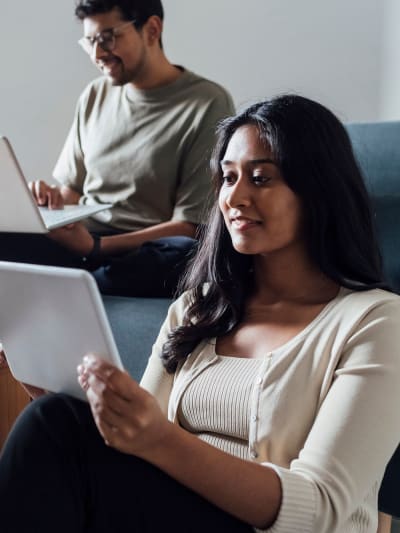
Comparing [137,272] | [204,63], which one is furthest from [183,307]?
[204,63]

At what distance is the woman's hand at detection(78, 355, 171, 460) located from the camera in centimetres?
89

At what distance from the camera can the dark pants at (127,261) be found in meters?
1.89

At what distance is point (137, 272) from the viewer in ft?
6.29

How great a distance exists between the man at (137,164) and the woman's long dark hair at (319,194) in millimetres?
699

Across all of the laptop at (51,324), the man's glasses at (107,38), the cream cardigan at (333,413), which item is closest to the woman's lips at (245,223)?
the cream cardigan at (333,413)

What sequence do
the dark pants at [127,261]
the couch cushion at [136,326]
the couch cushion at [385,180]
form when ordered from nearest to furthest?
the couch cushion at [385,180]
the couch cushion at [136,326]
the dark pants at [127,261]

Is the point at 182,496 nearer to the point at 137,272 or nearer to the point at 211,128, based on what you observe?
the point at 137,272

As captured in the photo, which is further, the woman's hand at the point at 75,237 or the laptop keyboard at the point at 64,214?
the woman's hand at the point at 75,237

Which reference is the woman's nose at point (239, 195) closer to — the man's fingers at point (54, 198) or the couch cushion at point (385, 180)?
the couch cushion at point (385, 180)

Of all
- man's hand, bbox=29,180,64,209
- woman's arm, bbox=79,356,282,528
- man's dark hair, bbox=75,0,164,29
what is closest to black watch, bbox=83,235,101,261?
man's hand, bbox=29,180,64,209

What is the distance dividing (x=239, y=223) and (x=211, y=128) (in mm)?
953

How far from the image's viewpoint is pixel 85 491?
979 millimetres

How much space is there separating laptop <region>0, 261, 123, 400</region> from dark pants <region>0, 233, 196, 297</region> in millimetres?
769

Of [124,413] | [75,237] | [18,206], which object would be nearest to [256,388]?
[124,413]
